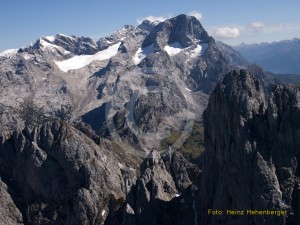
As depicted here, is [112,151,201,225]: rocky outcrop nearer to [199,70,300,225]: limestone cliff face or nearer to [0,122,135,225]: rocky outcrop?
[199,70,300,225]: limestone cliff face

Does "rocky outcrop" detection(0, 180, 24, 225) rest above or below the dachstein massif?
below

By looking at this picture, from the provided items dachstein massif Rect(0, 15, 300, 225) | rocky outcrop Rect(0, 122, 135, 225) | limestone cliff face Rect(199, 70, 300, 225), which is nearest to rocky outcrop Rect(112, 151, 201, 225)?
dachstein massif Rect(0, 15, 300, 225)

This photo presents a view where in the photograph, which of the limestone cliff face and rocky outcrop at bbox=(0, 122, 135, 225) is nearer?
the limestone cliff face

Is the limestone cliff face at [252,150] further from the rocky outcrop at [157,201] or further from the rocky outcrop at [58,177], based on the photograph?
the rocky outcrop at [58,177]

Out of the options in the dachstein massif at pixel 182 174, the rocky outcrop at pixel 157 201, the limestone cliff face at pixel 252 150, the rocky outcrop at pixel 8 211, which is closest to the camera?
the limestone cliff face at pixel 252 150

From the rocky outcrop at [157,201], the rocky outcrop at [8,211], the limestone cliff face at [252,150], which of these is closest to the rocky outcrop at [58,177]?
the rocky outcrop at [8,211]

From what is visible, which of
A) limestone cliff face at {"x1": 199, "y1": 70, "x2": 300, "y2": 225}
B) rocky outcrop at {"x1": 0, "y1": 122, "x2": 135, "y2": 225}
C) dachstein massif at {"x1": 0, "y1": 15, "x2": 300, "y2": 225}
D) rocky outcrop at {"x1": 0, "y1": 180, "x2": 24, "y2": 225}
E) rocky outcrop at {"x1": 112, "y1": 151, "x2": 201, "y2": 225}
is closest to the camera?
limestone cliff face at {"x1": 199, "y1": 70, "x2": 300, "y2": 225}

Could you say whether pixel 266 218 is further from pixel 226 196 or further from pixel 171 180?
pixel 171 180

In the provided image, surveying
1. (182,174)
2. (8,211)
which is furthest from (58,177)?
(182,174)

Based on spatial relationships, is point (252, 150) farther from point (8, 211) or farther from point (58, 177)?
point (8, 211)
